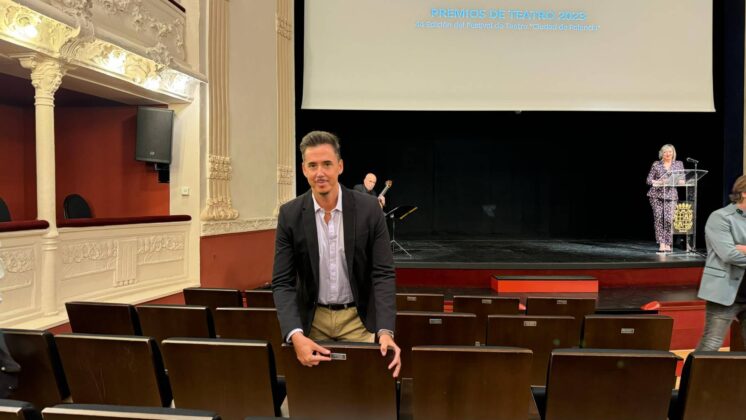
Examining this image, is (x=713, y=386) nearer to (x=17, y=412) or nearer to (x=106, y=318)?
(x=17, y=412)

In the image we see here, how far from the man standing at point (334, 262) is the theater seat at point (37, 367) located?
34.2 inches

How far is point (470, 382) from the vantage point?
1534 mm

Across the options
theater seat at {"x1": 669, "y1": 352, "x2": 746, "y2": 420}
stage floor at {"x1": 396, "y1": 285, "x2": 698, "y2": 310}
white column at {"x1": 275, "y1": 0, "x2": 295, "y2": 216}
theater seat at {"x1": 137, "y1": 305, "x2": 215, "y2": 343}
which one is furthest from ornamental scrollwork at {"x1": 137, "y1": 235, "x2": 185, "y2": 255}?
theater seat at {"x1": 669, "y1": 352, "x2": 746, "y2": 420}

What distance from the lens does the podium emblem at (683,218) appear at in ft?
21.8

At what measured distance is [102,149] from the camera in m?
5.58

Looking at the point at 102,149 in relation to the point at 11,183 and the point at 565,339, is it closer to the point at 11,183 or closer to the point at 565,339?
the point at 11,183

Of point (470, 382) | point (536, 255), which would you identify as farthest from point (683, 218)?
point (470, 382)

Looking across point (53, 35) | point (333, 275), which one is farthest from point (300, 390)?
point (53, 35)

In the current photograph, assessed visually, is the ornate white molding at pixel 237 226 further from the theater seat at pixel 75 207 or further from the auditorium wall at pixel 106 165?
the theater seat at pixel 75 207

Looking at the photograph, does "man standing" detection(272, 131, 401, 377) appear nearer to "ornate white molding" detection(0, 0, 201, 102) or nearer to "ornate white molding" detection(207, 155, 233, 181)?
"ornate white molding" detection(0, 0, 201, 102)

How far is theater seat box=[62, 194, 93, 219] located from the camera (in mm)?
5191

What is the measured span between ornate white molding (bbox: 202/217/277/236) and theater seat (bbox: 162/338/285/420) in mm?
3857

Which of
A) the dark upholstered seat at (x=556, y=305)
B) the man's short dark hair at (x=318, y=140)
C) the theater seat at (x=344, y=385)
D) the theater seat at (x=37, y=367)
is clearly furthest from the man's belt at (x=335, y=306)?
the dark upholstered seat at (x=556, y=305)

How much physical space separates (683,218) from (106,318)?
23.0 feet
